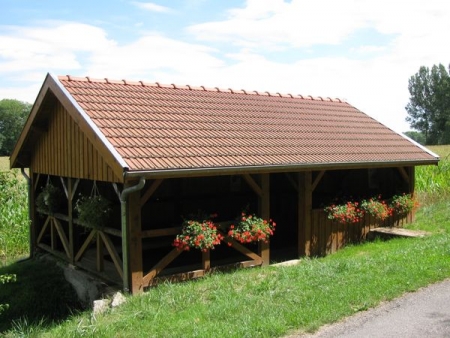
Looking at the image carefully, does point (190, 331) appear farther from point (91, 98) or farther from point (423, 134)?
point (423, 134)

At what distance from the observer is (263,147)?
9320 millimetres

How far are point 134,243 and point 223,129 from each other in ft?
10.6

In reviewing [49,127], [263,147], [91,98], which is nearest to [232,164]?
[263,147]

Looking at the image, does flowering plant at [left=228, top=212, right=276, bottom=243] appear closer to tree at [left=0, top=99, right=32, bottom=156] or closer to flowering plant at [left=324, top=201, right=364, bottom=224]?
flowering plant at [left=324, top=201, right=364, bottom=224]

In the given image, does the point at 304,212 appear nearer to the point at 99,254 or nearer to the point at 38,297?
the point at 99,254

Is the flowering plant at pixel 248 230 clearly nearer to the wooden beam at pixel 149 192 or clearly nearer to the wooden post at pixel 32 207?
the wooden beam at pixel 149 192

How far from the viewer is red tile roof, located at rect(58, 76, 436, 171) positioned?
7.97 m

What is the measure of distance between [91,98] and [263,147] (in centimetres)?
340

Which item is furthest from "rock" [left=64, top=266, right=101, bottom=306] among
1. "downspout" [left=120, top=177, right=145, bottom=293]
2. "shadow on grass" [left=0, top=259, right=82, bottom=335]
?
"downspout" [left=120, top=177, right=145, bottom=293]

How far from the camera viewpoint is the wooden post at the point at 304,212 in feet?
32.2

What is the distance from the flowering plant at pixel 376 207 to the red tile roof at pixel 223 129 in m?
1.01

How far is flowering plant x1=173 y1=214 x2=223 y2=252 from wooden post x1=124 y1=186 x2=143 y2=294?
2.06 ft

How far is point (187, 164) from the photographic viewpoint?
298 inches

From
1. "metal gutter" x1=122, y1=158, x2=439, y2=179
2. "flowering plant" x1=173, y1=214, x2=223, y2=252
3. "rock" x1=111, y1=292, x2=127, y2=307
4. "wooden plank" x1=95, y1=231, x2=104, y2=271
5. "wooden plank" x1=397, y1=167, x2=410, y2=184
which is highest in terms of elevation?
"metal gutter" x1=122, y1=158, x2=439, y2=179
